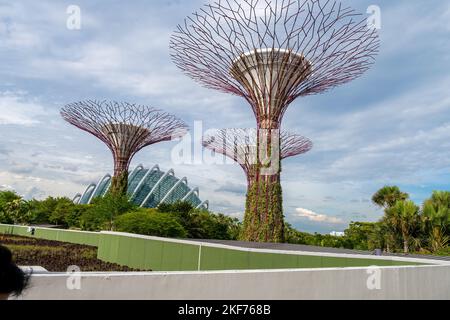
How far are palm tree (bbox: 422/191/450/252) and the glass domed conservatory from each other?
185 ft

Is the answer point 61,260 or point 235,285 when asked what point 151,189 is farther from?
point 235,285

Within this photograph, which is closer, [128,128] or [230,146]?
[230,146]

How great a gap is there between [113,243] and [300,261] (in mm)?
8388

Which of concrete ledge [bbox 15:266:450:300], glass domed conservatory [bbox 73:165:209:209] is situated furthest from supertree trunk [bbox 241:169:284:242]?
glass domed conservatory [bbox 73:165:209:209]

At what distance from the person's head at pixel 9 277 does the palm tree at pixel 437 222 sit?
849 inches

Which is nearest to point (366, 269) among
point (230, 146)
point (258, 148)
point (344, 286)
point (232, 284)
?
point (344, 286)

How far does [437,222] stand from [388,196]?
1059cm

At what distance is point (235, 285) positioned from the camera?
5.80 meters

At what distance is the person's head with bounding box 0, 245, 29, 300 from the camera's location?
7.10ft

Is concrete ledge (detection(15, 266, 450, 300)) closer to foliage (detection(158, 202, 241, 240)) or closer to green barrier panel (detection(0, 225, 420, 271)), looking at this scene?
green barrier panel (detection(0, 225, 420, 271))

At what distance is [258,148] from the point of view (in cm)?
1930
